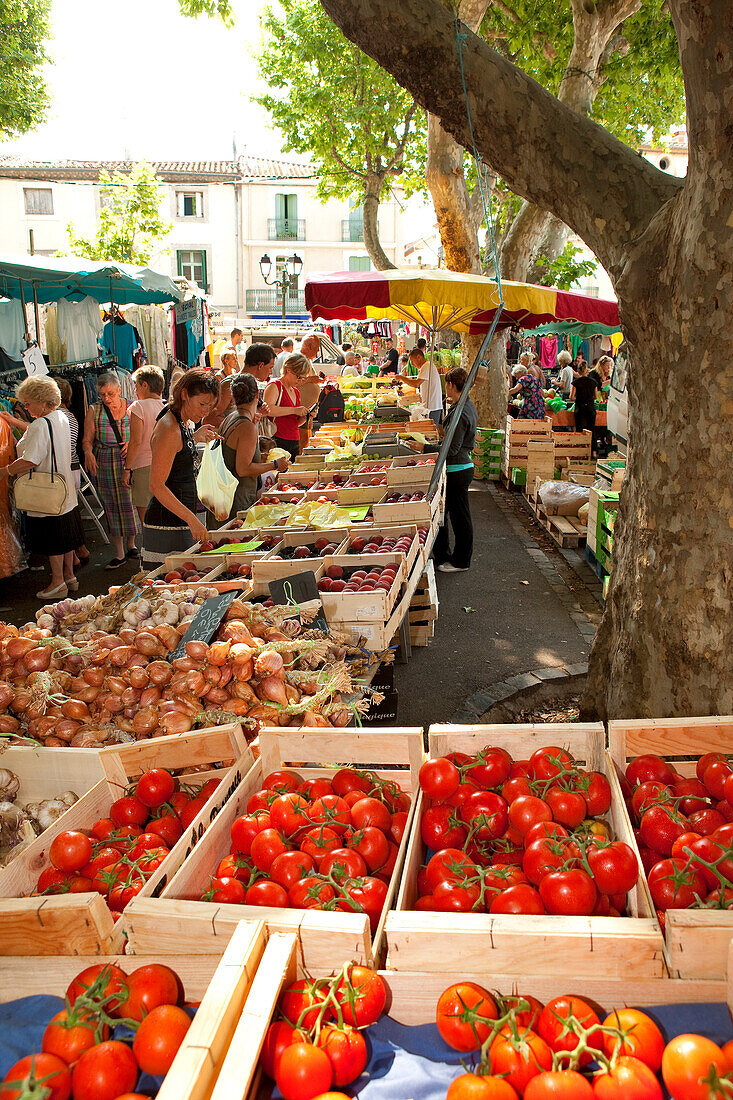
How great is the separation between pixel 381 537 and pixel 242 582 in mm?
1376

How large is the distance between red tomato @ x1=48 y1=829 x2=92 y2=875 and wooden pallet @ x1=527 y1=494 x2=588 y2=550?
792 cm

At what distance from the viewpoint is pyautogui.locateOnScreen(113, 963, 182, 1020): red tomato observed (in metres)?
1.61

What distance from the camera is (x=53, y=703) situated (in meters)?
3.13

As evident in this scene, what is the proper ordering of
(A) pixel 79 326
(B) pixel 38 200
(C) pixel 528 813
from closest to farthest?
(C) pixel 528 813 → (A) pixel 79 326 → (B) pixel 38 200

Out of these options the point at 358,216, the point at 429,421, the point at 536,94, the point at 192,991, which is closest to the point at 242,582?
the point at 192,991

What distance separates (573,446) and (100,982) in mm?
11409

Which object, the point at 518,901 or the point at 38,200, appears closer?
the point at 518,901

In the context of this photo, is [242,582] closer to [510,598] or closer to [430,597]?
[430,597]

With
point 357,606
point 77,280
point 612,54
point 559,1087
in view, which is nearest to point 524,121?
point 357,606

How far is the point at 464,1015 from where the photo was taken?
1.50 meters

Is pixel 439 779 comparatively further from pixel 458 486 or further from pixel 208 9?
pixel 208 9

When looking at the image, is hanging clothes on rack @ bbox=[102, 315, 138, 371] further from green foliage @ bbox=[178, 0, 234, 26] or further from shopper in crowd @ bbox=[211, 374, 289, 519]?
shopper in crowd @ bbox=[211, 374, 289, 519]

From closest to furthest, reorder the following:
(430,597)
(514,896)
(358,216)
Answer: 1. (514,896)
2. (430,597)
3. (358,216)

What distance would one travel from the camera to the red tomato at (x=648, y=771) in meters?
2.34
